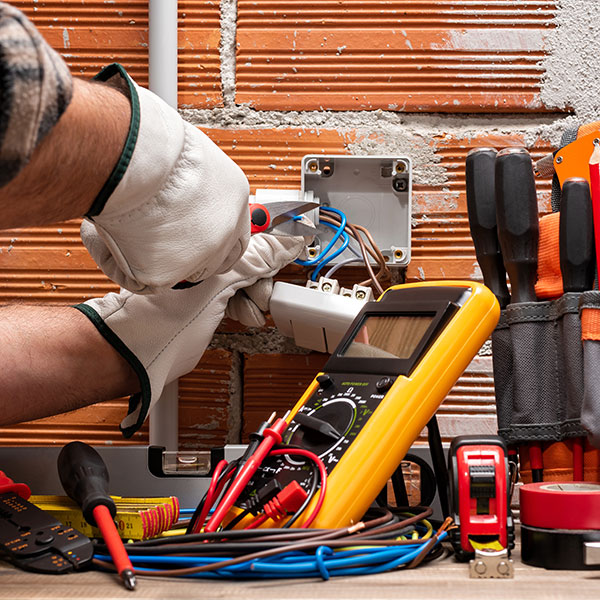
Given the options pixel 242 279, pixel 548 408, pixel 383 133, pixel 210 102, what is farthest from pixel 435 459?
pixel 210 102

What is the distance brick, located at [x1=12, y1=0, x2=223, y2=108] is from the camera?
1013mm

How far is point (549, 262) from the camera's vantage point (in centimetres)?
69

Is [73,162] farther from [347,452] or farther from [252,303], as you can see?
[252,303]

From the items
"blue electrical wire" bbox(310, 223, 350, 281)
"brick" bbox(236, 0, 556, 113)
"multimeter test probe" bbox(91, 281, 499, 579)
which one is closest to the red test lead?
"multimeter test probe" bbox(91, 281, 499, 579)

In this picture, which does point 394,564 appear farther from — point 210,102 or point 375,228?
point 210,102

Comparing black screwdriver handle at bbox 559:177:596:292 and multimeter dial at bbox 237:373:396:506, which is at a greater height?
black screwdriver handle at bbox 559:177:596:292

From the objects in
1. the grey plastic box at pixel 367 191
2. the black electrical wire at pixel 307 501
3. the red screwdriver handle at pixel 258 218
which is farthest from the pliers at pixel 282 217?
the black electrical wire at pixel 307 501

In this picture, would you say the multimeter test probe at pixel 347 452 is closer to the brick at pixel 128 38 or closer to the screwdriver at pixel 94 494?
the screwdriver at pixel 94 494

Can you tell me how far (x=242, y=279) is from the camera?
0.81 m

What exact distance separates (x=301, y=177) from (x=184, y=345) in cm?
32

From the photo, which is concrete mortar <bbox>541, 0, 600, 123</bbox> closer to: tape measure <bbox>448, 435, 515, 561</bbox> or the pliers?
the pliers

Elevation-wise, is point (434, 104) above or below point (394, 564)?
above

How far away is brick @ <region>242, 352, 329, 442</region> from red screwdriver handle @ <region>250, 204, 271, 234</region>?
0.85 feet

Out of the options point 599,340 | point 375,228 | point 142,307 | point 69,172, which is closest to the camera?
point 69,172
